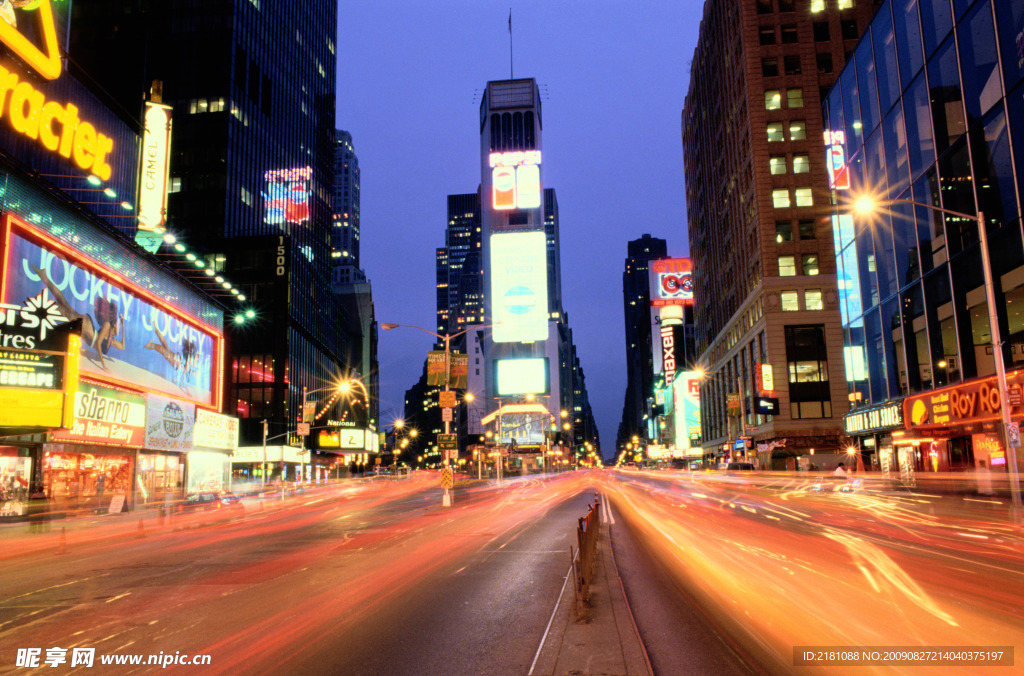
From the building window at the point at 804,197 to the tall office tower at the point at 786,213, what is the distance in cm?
10

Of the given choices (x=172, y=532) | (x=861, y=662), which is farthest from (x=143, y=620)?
(x=172, y=532)

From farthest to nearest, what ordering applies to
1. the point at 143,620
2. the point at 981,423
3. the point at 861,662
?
the point at 981,423 → the point at 143,620 → the point at 861,662

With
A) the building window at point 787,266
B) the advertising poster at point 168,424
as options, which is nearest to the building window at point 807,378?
the building window at point 787,266

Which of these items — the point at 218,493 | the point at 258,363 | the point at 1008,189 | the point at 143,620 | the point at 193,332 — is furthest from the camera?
the point at 258,363

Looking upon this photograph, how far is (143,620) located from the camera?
10.1 m

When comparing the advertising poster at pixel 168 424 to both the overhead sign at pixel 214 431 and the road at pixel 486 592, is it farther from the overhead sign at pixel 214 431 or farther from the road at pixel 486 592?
the road at pixel 486 592

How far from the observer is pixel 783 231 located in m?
73.1

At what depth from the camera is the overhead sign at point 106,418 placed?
35.6 m

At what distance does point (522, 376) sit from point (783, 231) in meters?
51.4

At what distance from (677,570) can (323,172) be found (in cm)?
11720

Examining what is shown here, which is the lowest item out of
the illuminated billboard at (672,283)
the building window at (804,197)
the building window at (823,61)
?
A: the building window at (804,197)

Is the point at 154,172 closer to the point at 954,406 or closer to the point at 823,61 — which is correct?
the point at 954,406

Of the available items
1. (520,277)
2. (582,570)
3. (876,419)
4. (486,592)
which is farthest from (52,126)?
(520,277)

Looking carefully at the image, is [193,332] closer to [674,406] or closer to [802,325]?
[802,325]
